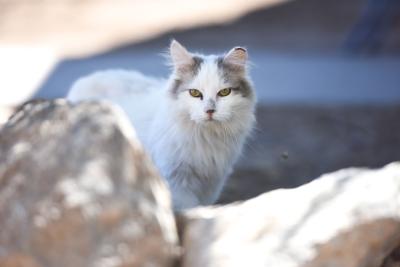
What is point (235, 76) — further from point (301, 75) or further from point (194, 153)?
point (301, 75)

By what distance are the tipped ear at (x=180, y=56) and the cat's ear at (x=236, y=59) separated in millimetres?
194

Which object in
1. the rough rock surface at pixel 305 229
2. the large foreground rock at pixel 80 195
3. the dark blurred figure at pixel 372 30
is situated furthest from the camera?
the dark blurred figure at pixel 372 30

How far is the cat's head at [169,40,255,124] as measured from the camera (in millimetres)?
4043

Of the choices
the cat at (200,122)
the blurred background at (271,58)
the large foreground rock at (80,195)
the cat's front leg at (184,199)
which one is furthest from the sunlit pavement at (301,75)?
the large foreground rock at (80,195)

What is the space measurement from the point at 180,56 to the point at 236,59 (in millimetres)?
296

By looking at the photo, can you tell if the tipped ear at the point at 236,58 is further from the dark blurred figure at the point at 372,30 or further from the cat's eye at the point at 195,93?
the dark blurred figure at the point at 372,30

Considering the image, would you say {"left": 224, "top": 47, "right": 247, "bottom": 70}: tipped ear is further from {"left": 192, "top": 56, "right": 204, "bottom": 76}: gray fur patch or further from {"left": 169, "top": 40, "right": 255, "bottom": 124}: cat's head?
{"left": 192, "top": 56, "right": 204, "bottom": 76}: gray fur patch

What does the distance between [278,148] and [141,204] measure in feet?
13.5

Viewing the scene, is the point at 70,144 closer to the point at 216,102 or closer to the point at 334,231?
the point at 334,231

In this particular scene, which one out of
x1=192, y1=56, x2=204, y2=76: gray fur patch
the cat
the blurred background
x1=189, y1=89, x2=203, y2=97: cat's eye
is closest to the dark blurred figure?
the blurred background

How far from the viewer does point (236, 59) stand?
4133mm

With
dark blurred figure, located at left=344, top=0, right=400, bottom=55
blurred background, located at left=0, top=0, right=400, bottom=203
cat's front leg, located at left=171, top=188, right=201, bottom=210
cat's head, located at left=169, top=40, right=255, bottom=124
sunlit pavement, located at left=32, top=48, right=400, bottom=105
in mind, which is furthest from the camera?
dark blurred figure, located at left=344, top=0, right=400, bottom=55

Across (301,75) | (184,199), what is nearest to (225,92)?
(184,199)

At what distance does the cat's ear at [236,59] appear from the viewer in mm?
4109
